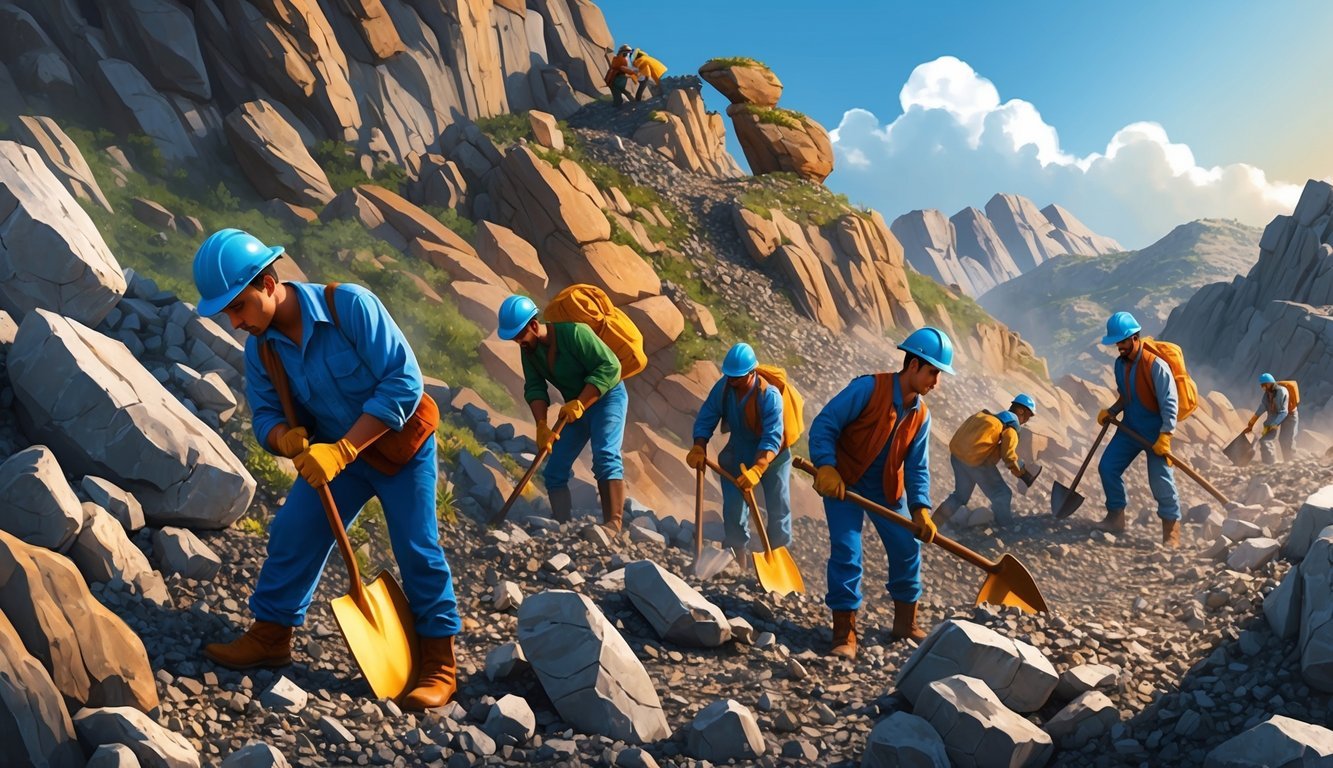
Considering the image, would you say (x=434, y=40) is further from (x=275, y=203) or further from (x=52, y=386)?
(x=52, y=386)

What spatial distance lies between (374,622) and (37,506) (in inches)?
67.3

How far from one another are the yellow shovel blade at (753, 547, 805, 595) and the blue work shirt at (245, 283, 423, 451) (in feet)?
11.4

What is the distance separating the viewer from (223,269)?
379 centimetres

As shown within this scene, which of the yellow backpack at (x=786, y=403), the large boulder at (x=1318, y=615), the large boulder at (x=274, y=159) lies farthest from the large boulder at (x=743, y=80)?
the large boulder at (x=1318, y=615)

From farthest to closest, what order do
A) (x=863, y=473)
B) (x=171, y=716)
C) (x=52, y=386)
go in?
(x=863, y=473) < (x=52, y=386) < (x=171, y=716)

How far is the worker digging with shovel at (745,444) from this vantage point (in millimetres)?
7223

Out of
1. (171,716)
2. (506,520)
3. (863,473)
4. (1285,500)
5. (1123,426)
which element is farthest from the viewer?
(1285,500)

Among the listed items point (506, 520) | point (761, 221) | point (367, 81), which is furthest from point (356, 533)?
point (367, 81)

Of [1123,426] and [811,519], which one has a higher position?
[1123,426]

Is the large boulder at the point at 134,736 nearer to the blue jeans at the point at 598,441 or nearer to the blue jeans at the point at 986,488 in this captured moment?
the blue jeans at the point at 598,441

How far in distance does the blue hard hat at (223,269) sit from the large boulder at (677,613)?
2809 millimetres

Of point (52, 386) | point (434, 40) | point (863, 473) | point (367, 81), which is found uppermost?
point (434, 40)

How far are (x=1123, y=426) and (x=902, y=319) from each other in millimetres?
10640

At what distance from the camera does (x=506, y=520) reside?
7.84 meters
